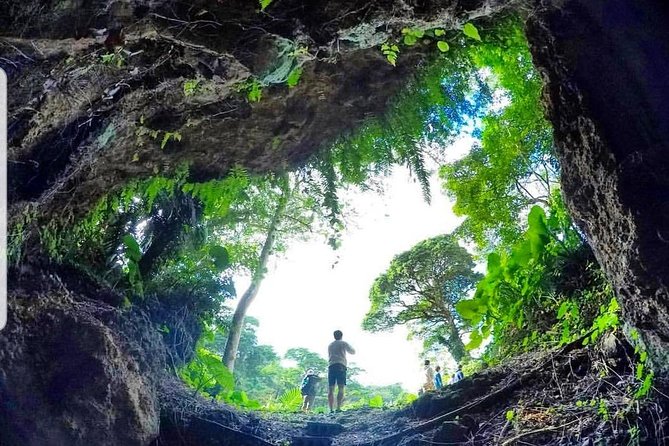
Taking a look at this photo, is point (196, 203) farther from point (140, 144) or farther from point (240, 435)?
point (240, 435)

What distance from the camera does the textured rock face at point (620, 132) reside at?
2.47 meters

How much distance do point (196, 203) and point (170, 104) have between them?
1.67m

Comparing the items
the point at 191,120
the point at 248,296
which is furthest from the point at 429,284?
the point at 191,120

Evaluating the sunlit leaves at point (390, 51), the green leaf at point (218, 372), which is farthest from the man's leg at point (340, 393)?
the sunlit leaves at point (390, 51)

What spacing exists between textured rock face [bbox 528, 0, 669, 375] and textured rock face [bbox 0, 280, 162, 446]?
340 cm

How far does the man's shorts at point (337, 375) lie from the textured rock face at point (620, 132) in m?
5.01

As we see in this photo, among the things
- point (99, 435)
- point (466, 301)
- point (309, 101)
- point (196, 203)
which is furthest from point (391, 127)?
point (99, 435)

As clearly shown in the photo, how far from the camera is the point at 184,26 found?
9.41 feet

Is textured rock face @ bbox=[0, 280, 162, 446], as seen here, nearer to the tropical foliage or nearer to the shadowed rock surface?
the shadowed rock surface

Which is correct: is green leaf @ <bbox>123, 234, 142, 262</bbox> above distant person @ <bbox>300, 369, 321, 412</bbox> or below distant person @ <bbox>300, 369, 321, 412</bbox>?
above

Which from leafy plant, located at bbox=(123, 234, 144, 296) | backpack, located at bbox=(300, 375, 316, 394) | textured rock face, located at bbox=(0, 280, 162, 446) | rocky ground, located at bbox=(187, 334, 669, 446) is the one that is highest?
leafy plant, located at bbox=(123, 234, 144, 296)

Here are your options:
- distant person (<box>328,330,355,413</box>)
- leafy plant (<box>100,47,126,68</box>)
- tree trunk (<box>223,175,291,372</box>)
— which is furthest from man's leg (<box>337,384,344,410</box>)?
leafy plant (<box>100,47,126,68</box>)

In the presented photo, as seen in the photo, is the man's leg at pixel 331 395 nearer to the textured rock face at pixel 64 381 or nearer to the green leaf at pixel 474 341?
the green leaf at pixel 474 341

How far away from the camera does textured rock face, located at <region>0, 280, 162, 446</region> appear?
3.35 m
